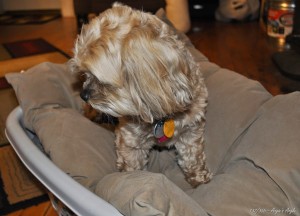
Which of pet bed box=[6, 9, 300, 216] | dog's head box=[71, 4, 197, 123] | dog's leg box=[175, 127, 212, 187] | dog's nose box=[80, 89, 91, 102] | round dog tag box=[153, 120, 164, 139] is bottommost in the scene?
dog's leg box=[175, 127, 212, 187]

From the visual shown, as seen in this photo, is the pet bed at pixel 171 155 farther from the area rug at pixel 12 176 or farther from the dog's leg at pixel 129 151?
the area rug at pixel 12 176

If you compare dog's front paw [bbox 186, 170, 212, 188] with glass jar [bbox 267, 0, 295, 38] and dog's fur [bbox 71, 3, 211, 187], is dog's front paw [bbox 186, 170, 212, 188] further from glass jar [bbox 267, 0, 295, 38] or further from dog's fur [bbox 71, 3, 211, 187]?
glass jar [bbox 267, 0, 295, 38]

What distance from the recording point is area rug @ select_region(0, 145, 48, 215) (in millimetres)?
1747

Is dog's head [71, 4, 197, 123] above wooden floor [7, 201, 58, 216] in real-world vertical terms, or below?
above

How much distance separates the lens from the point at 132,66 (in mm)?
1172

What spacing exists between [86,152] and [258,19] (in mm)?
3472

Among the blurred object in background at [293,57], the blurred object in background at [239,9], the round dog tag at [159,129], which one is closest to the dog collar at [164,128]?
the round dog tag at [159,129]

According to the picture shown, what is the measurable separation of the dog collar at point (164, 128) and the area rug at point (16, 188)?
723mm

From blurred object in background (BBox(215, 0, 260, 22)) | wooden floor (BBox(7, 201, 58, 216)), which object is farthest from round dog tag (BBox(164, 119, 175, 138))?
blurred object in background (BBox(215, 0, 260, 22))

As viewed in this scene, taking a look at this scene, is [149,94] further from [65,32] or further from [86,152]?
[65,32]

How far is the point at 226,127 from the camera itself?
1.69m

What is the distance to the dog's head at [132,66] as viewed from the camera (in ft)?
3.83

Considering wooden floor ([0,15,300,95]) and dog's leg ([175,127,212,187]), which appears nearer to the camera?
dog's leg ([175,127,212,187])

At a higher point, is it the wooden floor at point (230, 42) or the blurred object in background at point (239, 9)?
the blurred object in background at point (239, 9)
